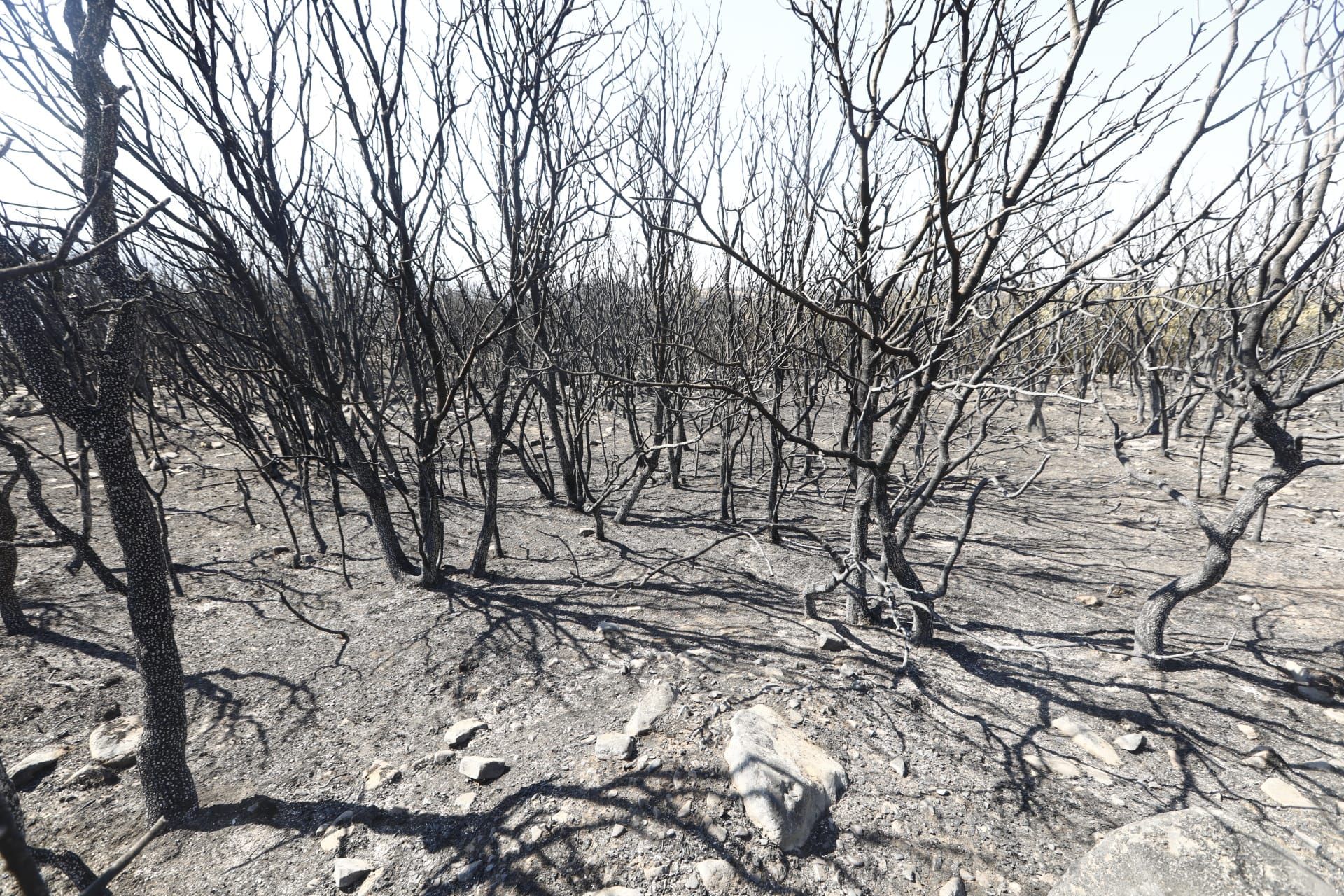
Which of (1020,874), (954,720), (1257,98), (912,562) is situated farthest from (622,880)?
(912,562)

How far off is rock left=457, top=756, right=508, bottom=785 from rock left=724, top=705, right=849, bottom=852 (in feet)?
2.66

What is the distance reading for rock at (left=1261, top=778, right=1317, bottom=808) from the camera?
1943 millimetres

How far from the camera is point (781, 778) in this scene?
1906mm

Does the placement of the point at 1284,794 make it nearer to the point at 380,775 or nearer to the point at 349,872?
the point at 349,872

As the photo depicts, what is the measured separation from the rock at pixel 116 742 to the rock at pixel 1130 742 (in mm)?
3559

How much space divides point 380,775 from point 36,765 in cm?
126

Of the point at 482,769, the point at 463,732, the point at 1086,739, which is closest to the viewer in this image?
the point at 482,769

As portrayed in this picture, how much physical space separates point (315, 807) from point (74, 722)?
1285 mm

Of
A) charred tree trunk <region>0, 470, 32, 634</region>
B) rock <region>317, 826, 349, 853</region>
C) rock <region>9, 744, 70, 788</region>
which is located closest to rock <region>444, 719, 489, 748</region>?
rock <region>317, 826, 349, 853</region>

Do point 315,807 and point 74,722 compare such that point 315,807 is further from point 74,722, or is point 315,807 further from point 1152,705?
point 1152,705

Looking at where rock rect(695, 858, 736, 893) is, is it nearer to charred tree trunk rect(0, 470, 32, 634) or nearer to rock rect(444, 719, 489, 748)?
rock rect(444, 719, 489, 748)

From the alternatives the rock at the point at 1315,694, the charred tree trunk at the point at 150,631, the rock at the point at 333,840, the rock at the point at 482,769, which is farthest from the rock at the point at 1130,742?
the charred tree trunk at the point at 150,631

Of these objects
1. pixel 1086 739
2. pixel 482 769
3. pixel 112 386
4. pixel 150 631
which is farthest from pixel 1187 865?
pixel 112 386

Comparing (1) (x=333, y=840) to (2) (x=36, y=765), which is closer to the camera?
(1) (x=333, y=840)
